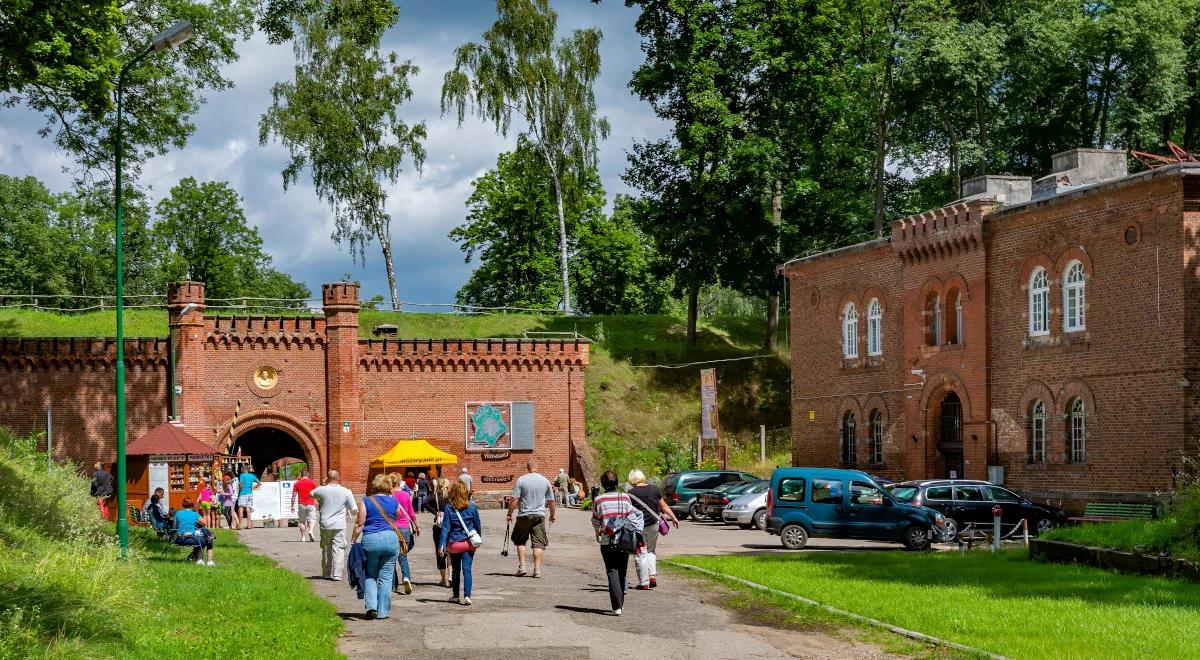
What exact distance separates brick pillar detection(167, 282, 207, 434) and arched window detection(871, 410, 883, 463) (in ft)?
69.8

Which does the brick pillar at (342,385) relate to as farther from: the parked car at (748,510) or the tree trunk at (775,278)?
the parked car at (748,510)

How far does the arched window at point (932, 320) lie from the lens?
126 ft

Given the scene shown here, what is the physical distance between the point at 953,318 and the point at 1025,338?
341 centimetres

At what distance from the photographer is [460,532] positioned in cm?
1694

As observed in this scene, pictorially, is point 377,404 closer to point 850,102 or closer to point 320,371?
point 320,371

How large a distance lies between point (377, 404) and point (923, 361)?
18.5 metres

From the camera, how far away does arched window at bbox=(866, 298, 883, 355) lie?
4112 centimetres

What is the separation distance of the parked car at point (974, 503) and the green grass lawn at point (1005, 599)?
4426mm

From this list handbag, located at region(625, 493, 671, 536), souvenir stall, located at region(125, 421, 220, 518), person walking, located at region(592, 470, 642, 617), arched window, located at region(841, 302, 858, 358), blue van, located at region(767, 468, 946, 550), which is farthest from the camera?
arched window, located at region(841, 302, 858, 358)

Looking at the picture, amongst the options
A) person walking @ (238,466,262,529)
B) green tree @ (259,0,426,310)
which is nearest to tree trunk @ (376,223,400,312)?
green tree @ (259,0,426,310)

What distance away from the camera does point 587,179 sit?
57.0 m

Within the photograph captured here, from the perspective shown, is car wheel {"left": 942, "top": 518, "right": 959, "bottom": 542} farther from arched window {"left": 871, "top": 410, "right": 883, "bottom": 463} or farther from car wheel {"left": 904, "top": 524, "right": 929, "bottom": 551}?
arched window {"left": 871, "top": 410, "right": 883, "bottom": 463}

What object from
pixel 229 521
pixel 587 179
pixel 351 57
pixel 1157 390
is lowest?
pixel 229 521

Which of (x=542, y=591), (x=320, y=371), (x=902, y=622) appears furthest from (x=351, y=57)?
(x=902, y=622)
